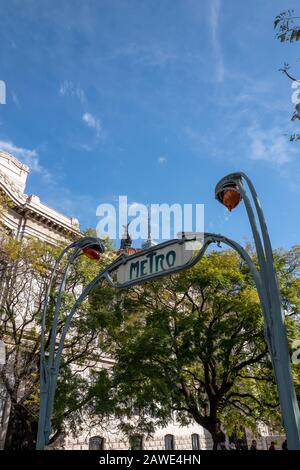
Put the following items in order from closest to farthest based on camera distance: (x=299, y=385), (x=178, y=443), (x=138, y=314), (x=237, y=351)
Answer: (x=299, y=385) → (x=237, y=351) → (x=138, y=314) → (x=178, y=443)

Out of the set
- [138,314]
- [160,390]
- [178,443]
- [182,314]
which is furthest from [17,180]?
[178,443]

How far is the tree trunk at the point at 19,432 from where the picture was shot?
17.3m

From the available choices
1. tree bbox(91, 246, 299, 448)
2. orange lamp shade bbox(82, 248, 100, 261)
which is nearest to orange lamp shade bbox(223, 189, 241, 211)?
orange lamp shade bbox(82, 248, 100, 261)

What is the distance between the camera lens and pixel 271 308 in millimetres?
4211

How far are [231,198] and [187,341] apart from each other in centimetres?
1020

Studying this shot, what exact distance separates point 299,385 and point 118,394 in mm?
6799

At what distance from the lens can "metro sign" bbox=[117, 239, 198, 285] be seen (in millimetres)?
5046

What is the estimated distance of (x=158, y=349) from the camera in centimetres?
1368

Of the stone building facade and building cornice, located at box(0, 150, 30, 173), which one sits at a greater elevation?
building cornice, located at box(0, 150, 30, 173)

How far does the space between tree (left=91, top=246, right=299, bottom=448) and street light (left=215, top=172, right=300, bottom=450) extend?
961cm

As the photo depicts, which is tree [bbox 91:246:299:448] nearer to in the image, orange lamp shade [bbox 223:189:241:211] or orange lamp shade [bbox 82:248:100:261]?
orange lamp shade [bbox 82:248:100:261]

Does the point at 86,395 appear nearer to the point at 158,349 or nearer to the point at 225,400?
the point at 158,349

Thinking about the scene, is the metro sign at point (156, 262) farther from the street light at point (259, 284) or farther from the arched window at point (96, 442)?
the arched window at point (96, 442)

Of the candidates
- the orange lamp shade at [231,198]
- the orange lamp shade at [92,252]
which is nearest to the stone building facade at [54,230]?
the orange lamp shade at [92,252]
